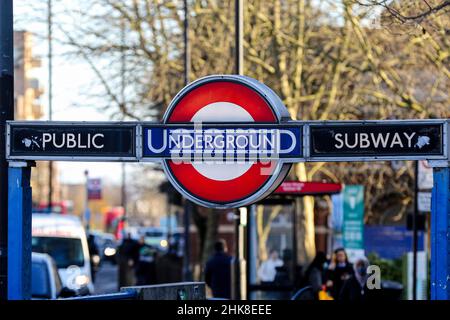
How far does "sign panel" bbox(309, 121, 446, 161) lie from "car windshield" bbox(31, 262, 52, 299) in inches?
361

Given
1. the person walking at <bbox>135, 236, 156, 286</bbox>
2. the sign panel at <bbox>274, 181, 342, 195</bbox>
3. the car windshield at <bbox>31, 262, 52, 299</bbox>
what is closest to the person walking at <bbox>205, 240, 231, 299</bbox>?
the sign panel at <bbox>274, 181, 342, 195</bbox>

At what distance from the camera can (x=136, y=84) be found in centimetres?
3027

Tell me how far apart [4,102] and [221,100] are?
2032 millimetres

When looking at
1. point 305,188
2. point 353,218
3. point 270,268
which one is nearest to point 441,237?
point 305,188

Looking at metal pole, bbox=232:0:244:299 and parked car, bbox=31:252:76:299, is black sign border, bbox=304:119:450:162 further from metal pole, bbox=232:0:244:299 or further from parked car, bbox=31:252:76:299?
metal pole, bbox=232:0:244:299

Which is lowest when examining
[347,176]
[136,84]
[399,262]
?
[399,262]

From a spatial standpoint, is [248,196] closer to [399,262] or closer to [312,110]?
[312,110]

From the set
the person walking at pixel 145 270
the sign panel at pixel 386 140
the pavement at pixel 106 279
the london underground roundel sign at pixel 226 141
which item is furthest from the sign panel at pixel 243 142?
the pavement at pixel 106 279

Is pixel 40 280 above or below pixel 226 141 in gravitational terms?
below

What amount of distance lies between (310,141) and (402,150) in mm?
652

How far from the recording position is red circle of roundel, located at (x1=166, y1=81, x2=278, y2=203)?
8.16 meters

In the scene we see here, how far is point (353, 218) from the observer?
2386cm

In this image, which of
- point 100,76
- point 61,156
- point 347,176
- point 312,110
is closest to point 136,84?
point 100,76

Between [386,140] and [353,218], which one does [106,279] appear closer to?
[353,218]
